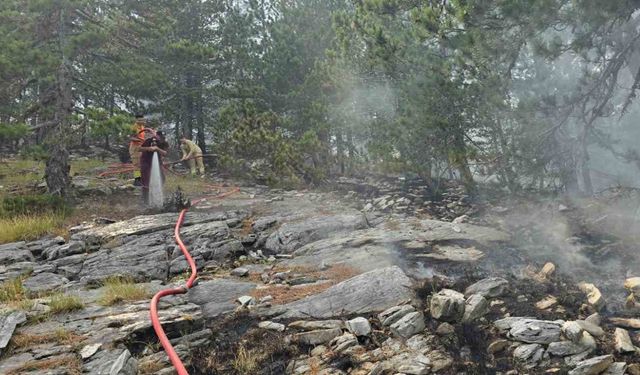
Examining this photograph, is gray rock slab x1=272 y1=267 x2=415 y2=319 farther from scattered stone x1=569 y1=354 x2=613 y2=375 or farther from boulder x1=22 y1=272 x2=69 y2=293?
boulder x1=22 y1=272 x2=69 y2=293

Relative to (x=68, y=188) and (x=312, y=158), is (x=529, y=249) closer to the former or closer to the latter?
(x=312, y=158)

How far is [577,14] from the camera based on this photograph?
6.02 meters

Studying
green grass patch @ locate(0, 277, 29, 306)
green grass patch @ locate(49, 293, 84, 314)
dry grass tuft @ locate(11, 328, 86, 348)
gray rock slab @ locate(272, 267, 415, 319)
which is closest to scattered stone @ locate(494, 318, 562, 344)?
gray rock slab @ locate(272, 267, 415, 319)

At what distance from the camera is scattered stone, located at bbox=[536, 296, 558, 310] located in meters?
4.54

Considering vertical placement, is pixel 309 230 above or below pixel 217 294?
above

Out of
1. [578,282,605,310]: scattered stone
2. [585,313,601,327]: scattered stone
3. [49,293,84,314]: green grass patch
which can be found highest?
[49,293,84,314]: green grass patch

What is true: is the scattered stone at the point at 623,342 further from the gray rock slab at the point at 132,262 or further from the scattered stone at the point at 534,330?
the gray rock slab at the point at 132,262

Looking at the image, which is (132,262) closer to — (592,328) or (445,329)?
(445,329)

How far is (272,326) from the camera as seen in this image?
4340mm

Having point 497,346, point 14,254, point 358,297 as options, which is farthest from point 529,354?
point 14,254

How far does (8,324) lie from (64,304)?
1.78 feet

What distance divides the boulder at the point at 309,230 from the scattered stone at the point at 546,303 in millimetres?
3499

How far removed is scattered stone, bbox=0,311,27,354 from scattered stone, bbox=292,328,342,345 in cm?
257

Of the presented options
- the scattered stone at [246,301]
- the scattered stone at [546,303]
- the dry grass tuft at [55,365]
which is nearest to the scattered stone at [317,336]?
the scattered stone at [246,301]
